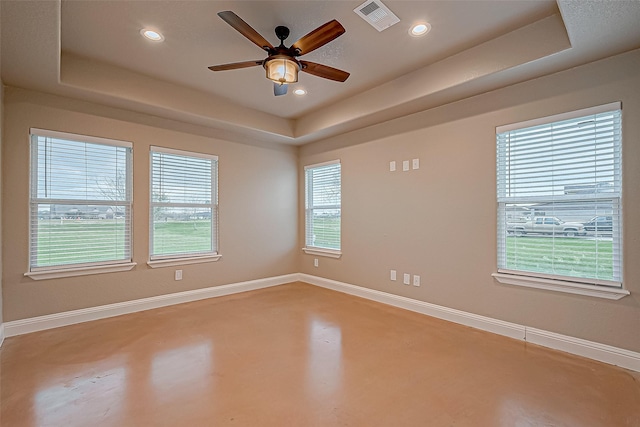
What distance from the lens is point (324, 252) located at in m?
5.35

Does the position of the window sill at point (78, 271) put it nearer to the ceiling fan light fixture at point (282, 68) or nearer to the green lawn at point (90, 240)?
the green lawn at point (90, 240)

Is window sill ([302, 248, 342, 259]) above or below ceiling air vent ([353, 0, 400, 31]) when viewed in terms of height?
below

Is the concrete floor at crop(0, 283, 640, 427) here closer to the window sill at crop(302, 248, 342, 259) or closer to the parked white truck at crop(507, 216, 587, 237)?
the parked white truck at crop(507, 216, 587, 237)

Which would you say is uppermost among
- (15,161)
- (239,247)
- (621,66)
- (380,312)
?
(621,66)

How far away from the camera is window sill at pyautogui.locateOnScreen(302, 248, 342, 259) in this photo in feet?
16.8

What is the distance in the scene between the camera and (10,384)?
2.25m

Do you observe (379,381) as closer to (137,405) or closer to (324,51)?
(137,405)

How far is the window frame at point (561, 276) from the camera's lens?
2602 mm

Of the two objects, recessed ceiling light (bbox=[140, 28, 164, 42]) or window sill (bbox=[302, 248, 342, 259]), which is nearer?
recessed ceiling light (bbox=[140, 28, 164, 42])

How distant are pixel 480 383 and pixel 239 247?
377 cm

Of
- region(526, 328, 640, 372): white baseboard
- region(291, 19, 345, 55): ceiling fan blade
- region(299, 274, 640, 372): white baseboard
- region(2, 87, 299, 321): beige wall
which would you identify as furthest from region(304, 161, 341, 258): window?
region(526, 328, 640, 372): white baseboard

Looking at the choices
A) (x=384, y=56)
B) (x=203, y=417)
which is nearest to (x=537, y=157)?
(x=384, y=56)

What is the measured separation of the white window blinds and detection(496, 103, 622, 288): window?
2514mm

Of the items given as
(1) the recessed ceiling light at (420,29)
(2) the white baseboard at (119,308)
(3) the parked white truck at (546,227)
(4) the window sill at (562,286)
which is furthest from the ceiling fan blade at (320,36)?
(2) the white baseboard at (119,308)
